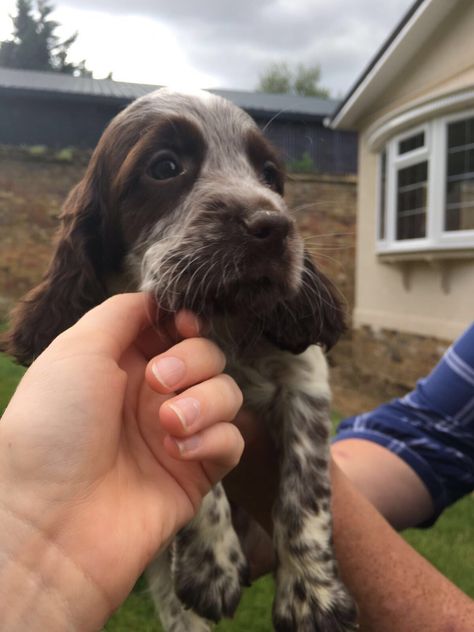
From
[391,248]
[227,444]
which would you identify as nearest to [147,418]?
[227,444]

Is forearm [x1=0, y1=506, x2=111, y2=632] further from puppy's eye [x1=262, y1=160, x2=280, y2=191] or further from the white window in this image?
the white window

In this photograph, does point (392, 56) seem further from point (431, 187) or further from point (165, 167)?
point (165, 167)

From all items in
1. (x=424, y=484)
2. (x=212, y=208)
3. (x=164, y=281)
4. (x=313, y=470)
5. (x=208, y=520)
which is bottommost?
(x=424, y=484)

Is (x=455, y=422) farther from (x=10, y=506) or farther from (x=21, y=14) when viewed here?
(x=21, y=14)

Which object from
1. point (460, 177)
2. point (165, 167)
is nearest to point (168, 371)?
point (165, 167)

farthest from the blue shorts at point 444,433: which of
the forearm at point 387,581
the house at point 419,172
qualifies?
the house at point 419,172
